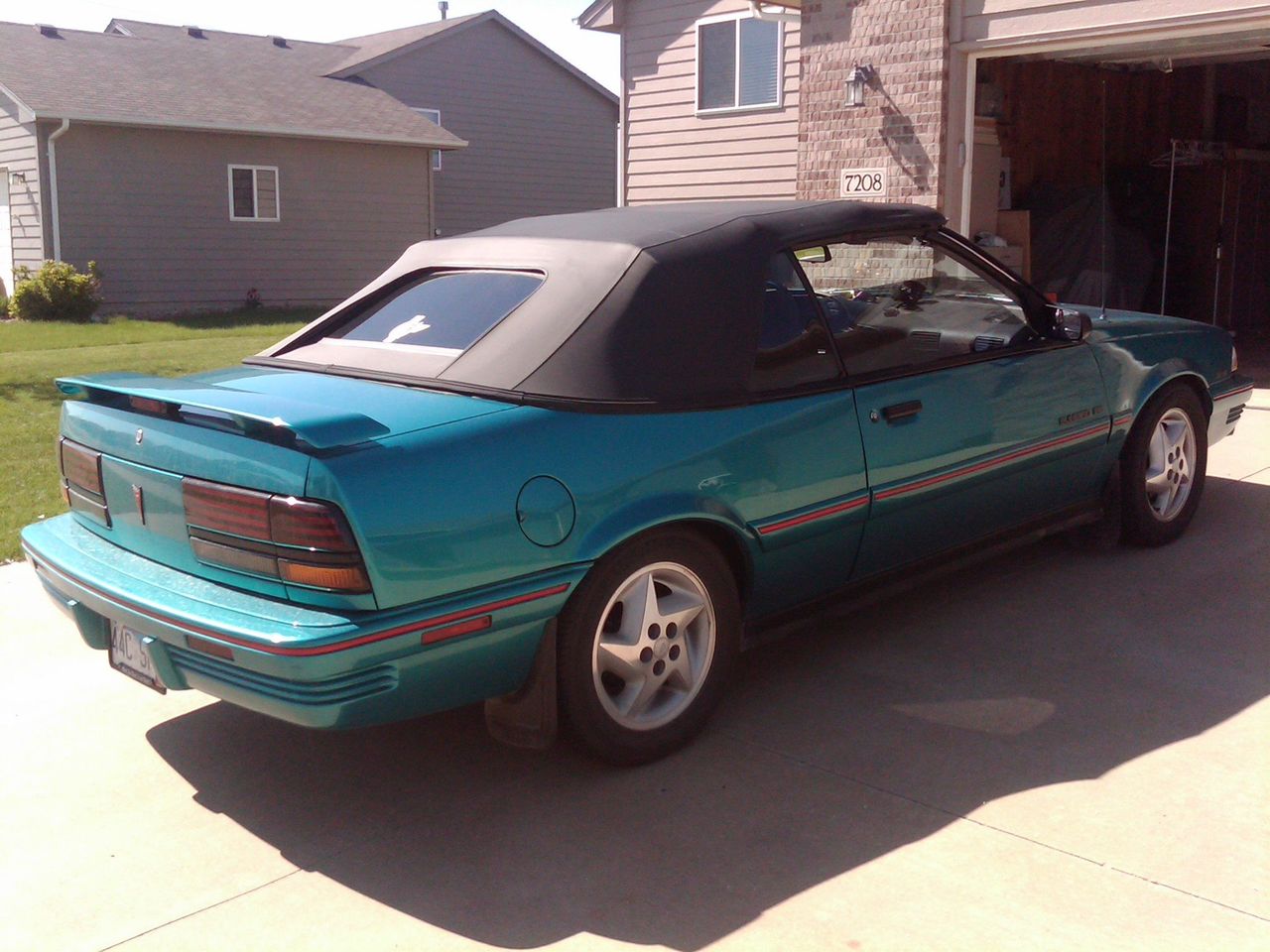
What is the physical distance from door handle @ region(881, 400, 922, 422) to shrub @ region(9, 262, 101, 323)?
18.1 metres

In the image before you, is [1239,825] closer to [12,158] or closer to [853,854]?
[853,854]

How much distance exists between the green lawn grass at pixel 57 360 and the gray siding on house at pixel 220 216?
1.14 meters

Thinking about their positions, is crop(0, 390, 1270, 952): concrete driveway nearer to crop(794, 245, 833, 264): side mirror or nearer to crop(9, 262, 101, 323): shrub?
crop(794, 245, 833, 264): side mirror

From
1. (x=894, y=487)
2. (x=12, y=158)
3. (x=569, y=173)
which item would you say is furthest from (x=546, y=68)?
(x=894, y=487)

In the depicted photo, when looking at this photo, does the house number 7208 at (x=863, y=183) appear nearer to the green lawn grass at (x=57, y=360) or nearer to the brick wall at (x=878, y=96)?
the brick wall at (x=878, y=96)

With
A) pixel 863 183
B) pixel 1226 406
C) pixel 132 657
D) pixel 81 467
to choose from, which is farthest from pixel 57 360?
pixel 1226 406

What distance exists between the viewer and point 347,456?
320cm

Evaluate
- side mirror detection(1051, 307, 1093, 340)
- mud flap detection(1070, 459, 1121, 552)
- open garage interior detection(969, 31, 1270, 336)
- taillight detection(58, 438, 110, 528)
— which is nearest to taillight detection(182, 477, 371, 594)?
taillight detection(58, 438, 110, 528)

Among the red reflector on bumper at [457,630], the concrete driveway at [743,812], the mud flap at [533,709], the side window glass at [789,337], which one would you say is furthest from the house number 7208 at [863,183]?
the red reflector on bumper at [457,630]

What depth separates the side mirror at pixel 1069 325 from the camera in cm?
509

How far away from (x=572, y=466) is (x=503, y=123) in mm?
26217

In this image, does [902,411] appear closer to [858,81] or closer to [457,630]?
[457,630]

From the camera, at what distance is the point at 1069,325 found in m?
5.11

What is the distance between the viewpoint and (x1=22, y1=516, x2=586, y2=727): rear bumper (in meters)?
3.14
